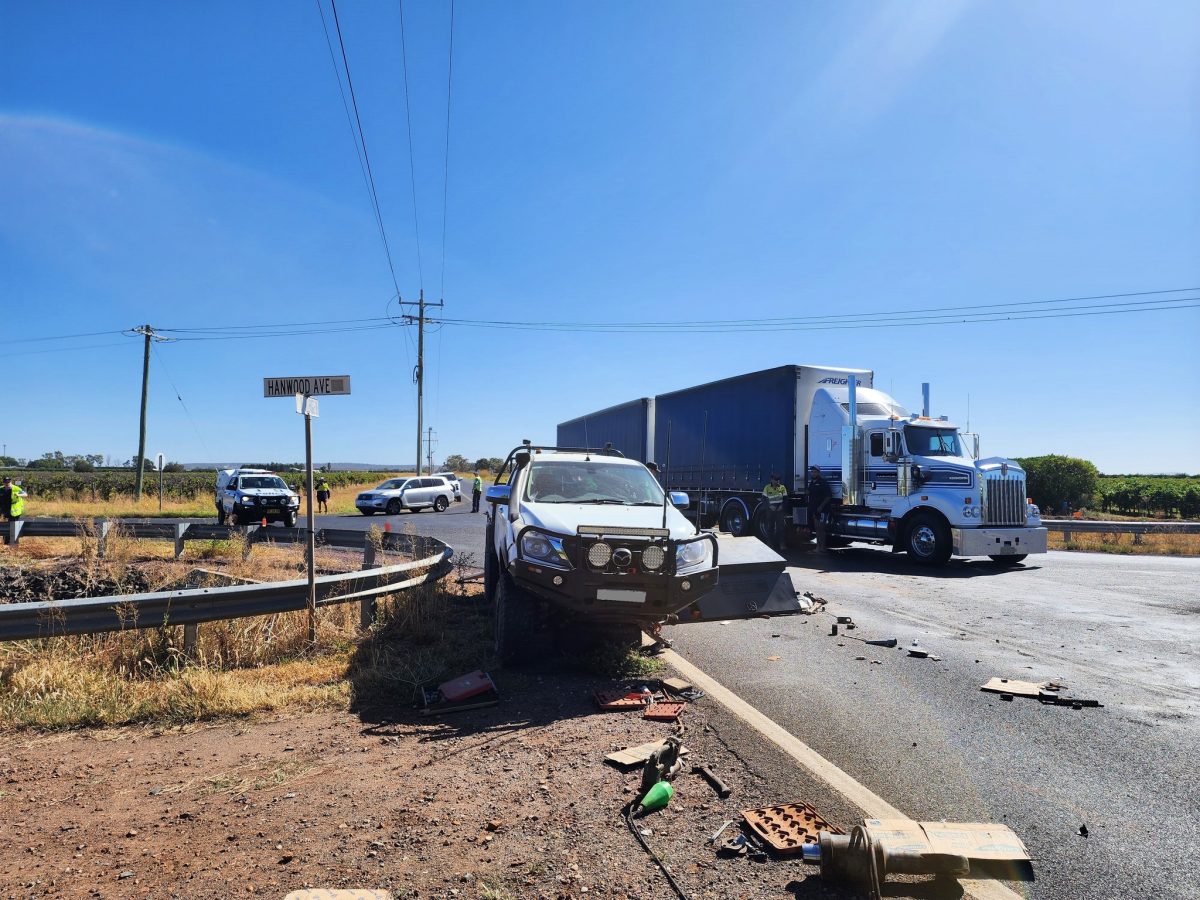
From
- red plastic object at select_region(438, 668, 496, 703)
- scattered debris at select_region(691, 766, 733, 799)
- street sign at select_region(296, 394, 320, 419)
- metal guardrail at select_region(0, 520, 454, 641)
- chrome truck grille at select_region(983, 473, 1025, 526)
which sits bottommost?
scattered debris at select_region(691, 766, 733, 799)

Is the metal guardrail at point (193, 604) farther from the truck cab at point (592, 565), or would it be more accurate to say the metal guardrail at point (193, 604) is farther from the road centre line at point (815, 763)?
the road centre line at point (815, 763)

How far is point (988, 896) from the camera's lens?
9.13ft

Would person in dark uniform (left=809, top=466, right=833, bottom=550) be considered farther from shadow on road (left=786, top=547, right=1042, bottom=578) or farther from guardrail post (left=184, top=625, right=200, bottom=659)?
guardrail post (left=184, top=625, right=200, bottom=659)

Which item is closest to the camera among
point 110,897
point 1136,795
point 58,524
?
point 110,897

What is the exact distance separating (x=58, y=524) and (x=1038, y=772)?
1775 cm

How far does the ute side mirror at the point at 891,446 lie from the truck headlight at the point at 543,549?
1157 centimetres

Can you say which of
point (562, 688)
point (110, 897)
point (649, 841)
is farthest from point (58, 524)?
point (649, 841)

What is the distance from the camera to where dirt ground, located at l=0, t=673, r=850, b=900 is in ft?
9.13

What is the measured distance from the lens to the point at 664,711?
4855 millimetres

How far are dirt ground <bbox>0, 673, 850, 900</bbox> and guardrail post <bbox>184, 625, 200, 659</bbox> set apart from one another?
1.12 m

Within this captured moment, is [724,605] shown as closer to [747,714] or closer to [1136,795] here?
[747,714]

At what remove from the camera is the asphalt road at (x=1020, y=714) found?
3.27 metres

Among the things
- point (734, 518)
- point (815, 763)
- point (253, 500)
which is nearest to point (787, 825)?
point (815, 763)

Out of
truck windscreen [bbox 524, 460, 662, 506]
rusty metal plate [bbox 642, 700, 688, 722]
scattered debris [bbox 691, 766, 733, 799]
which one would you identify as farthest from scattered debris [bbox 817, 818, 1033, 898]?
truck windscreen [bbox 524, 460, 662, 506]
